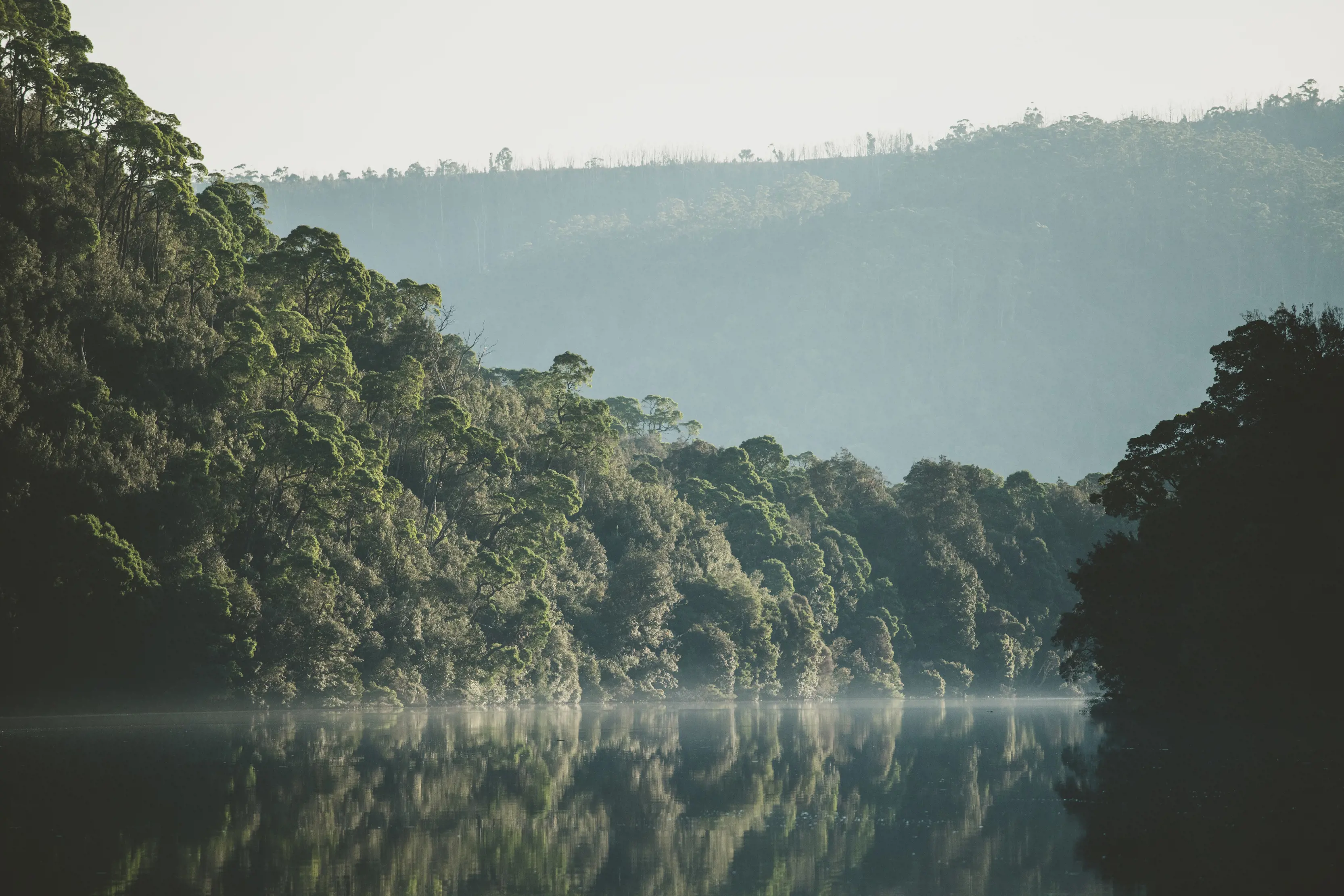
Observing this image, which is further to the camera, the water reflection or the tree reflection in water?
the tree reflection in water

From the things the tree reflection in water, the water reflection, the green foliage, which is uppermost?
the green foliage

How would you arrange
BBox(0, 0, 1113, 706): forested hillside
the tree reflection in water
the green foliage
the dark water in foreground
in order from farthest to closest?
BBox(0, 0, 1113, 706): forested hillside
the green foliage
the tree reflection in water
the dark water in foreground

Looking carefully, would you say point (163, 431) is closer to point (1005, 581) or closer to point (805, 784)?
point (805, 784)

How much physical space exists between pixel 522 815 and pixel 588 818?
1.16 metres

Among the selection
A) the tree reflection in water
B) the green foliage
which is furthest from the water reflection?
the green foliage

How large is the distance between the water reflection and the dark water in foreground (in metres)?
0.08

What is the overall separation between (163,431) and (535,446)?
112ft

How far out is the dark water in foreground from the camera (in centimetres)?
1808

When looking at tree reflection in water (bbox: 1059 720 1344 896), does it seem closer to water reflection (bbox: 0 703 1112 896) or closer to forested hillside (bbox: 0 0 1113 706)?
water reflection (bbox: 0 703 1112 896)

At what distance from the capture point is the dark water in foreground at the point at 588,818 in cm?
1808

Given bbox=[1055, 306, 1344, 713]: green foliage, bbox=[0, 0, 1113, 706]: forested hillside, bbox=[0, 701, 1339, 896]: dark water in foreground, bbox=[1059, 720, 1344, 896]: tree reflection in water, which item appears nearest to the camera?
bbox=[0, 701, 1339, 896]: dark water in foreground

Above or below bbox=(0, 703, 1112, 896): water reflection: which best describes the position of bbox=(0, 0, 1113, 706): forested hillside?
above

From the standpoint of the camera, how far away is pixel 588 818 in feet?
80.5

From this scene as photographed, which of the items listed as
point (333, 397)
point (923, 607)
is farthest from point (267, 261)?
point (923, 607)
